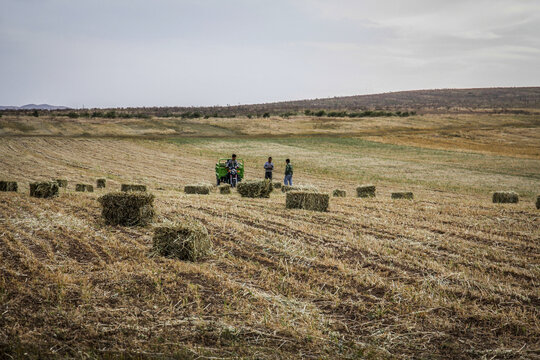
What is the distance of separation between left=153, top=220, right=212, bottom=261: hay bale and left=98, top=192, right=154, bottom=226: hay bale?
7.70 feet

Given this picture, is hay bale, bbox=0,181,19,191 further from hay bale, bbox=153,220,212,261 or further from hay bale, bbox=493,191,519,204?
hay bale, bbox=493,191,519,204

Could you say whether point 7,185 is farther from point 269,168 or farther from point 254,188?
point 269,168

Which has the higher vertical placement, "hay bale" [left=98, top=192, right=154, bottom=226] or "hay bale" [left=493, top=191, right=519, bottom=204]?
"hay bale" [left=98, top=192, right=154, bottom=226]

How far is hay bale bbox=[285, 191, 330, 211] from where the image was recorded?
1306 cm

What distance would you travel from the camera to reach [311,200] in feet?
42.8

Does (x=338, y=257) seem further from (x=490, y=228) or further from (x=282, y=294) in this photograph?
(x=490, y=228)

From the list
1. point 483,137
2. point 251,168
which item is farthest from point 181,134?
point 483,137

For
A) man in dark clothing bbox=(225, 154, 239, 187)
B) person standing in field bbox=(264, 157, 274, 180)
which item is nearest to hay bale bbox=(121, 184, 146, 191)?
man in dark clothing bbox=(225, 154, 239, 187)

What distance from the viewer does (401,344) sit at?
5.25 m

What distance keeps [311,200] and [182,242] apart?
19.0 ft

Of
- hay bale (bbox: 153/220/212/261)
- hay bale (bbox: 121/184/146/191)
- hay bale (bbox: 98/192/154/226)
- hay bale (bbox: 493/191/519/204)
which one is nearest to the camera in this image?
hay bale (bbox: 153/220/212/261)

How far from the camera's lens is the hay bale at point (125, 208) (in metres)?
10.3

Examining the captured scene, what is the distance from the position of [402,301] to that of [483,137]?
60981 millimetres

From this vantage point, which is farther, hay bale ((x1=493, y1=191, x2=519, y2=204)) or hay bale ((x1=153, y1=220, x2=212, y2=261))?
hay bale ((x1=493, y1=191, x2=519, y2=204))
